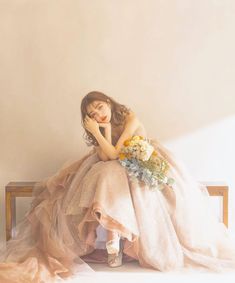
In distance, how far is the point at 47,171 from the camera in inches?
180

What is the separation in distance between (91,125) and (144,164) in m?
0.51

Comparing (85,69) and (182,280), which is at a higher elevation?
(85,69)

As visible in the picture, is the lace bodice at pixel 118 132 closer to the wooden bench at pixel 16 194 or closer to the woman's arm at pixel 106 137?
the woman's arm at pixel 106 137

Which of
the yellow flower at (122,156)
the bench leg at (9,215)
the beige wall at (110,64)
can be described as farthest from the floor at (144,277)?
the beige wall at (110,64)

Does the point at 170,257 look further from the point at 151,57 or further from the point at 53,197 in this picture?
the point at 151,57

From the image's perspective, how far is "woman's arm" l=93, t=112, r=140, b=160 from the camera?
3742 mm

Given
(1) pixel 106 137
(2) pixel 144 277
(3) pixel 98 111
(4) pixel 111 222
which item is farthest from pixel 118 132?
(2) pixel 144 277

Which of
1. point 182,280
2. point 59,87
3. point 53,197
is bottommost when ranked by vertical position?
point 182,280

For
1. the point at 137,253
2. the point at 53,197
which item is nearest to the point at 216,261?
the point at 137,253

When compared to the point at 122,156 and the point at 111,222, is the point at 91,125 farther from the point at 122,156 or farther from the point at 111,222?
the point at 111,222

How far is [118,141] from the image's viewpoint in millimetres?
3805

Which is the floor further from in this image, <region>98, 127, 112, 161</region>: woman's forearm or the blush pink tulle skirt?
<region>98, 127, 112, 161</region>: woman's forearm

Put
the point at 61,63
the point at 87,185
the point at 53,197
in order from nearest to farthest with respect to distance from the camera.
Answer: the point at 87,185
the point at 53,197
the point at 61,63

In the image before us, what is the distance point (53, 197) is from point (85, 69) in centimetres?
122
